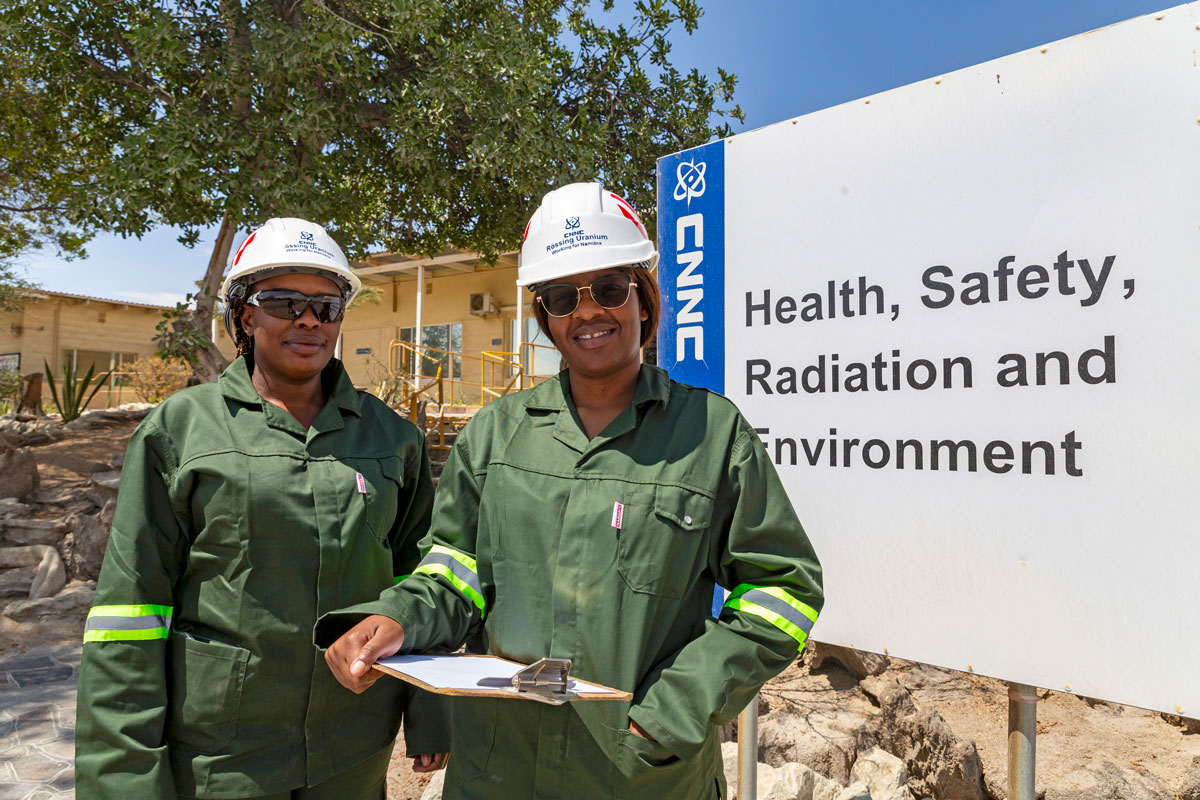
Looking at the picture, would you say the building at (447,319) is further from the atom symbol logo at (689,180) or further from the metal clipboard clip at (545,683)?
the metal clipboard clip at (545,683)

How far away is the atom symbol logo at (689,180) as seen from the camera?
9.62 ft

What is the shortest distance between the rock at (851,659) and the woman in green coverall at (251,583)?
3.13 meters

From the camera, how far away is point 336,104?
709cm

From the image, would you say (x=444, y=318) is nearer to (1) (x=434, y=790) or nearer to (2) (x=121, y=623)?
(1) (x=434, y=790)

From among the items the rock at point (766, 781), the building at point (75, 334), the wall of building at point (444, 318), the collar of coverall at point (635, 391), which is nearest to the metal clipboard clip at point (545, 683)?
the collar of coverall at point (635, 391)

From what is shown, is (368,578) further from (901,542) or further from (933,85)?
(933,85)

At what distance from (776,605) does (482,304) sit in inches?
693

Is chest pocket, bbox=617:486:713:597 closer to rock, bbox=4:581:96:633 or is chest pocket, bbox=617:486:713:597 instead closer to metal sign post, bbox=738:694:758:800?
metal sign post, bbox=738:694:758:800

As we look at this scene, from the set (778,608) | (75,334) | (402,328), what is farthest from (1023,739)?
(75,334)

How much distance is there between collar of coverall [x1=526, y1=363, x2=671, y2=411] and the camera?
5.43ft

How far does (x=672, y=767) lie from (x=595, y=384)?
0.80m

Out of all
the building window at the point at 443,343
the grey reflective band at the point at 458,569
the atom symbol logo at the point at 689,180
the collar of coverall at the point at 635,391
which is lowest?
the grey reflective band at the point at 458,569

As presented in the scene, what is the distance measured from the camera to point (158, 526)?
6.09 ft

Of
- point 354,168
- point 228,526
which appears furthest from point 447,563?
point 354,168
